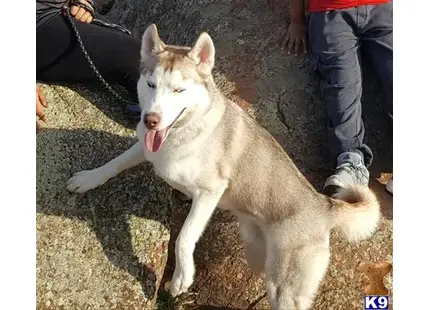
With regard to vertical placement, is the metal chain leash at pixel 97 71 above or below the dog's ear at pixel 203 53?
below

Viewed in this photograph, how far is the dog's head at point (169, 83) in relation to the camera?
258 centimetres

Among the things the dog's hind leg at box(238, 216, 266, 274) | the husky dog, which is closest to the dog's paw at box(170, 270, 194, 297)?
the husky dog

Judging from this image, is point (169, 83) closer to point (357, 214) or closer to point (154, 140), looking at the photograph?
point (154, 140)

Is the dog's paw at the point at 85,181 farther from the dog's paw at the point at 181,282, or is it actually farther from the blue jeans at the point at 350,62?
the blue jeans at the point at 350,62

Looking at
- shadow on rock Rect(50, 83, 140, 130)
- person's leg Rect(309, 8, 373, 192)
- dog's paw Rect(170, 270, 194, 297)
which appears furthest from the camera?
shadow on rock Rect(50, 83, 140, 130)

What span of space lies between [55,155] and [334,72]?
1.73 meters

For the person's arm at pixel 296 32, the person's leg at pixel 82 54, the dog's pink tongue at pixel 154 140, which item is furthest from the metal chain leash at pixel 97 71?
the person's arm at pixel 296 32

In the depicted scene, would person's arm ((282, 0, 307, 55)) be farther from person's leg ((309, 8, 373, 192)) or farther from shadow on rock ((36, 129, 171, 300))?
shadow on rock ((36, 129, 171, 300))

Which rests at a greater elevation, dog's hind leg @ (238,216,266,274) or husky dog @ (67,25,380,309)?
husky dog @ (67,25,380,309)

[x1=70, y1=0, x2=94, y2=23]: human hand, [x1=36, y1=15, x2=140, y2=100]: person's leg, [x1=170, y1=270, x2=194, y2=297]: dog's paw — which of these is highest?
[x1=70, y1=0, x2=94, y2=23]: human hand

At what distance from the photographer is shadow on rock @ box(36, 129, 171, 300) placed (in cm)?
313

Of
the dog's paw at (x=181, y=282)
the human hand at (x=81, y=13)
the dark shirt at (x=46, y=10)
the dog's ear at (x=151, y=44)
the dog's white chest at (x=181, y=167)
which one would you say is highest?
the dog's ear at (x=151, y=44)

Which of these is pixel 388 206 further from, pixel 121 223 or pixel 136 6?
pixel 136 6

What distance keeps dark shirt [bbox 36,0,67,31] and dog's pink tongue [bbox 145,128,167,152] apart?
39.6 inches
